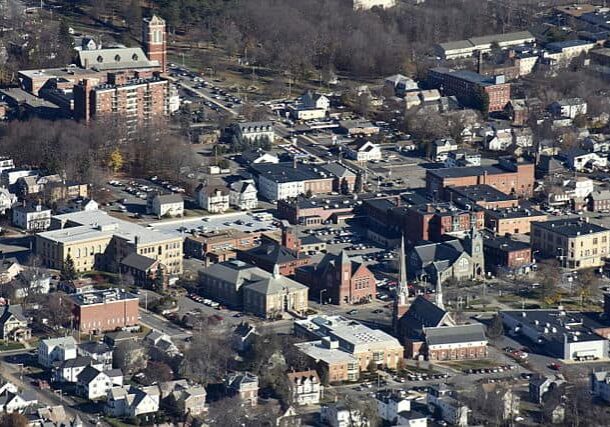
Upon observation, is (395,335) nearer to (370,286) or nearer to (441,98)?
(370,286)

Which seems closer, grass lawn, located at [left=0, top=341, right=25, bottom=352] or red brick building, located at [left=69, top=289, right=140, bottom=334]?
grass lawn, located at [left=0, top=341, right=25, bottom=352]

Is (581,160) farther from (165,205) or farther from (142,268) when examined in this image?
(142,268)

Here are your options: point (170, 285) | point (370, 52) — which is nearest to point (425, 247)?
point (170, 285)

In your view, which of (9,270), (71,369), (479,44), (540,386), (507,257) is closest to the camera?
(540,386)

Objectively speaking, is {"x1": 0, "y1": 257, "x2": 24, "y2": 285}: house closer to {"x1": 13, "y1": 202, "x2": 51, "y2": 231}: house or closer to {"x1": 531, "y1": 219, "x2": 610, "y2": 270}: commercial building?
{"x1": 13, "y1": 202, "x2": 51, "y2": 231}: house

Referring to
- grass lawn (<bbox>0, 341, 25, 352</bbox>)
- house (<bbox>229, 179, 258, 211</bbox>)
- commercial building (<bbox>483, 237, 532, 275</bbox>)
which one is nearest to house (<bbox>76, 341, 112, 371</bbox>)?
grass lawn (<bbox>0, 341, 25, 352</bbox>)

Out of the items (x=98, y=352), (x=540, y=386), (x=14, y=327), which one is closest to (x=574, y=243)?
(x=540, y=386)

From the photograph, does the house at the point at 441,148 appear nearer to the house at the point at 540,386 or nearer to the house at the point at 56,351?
the house at the point at 540,386
